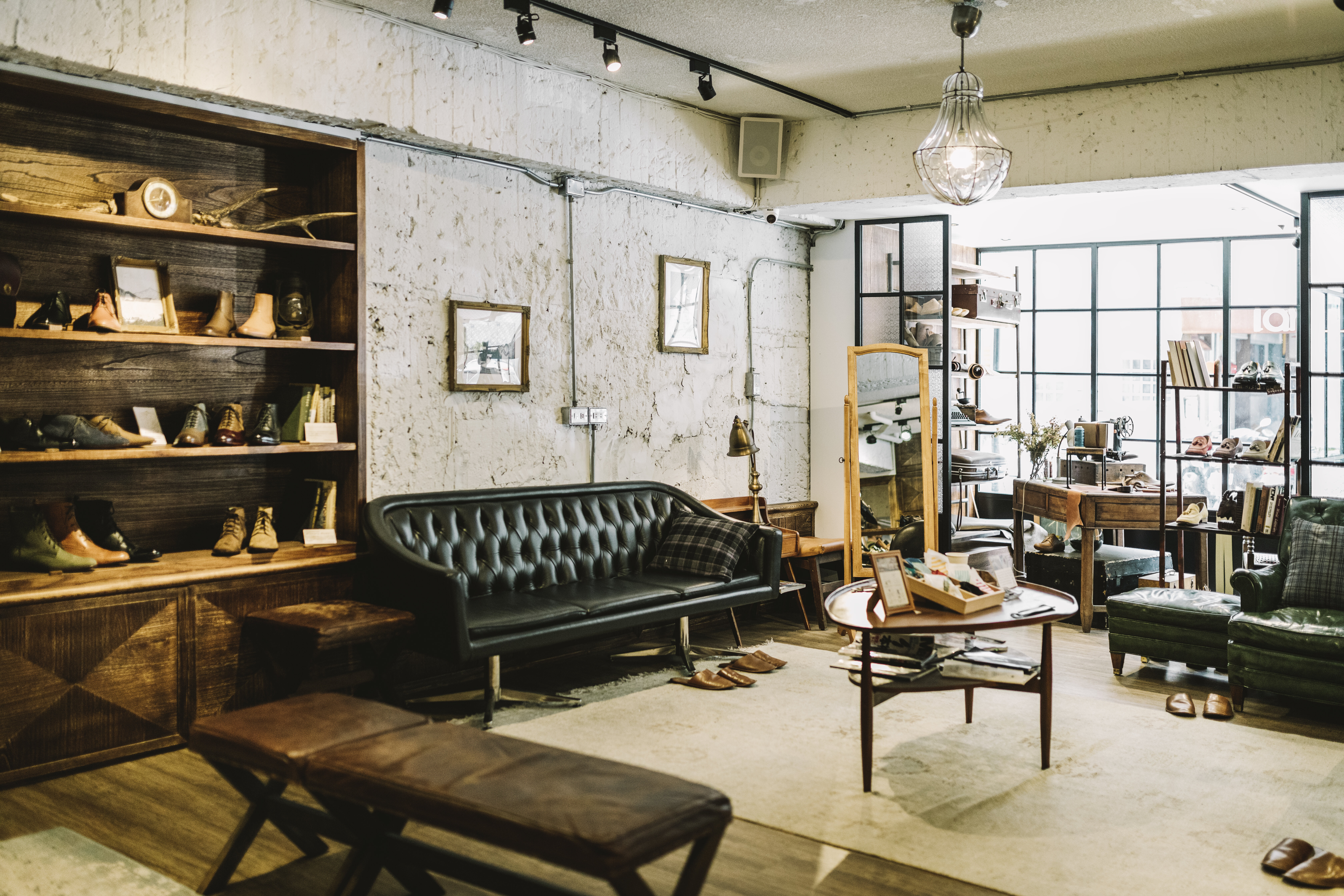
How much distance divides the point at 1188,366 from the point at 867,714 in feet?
13.6

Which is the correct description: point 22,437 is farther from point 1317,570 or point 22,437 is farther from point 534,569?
point 1317,570

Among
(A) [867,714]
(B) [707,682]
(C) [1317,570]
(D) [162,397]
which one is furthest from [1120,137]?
(D) [162,397]

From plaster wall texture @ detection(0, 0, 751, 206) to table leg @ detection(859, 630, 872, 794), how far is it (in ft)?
10.9

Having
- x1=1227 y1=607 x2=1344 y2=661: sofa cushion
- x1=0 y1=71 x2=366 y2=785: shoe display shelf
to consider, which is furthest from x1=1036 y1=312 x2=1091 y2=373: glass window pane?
x1=0 y1=71 x2=366 y2=785: shoe display shelf

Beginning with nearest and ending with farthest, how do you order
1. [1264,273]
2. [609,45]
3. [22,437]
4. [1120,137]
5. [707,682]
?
[22,437] → [609,45] → [707,682] → [1120,137] → [1264,273]

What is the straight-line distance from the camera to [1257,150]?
5828mm

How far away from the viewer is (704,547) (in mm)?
5910

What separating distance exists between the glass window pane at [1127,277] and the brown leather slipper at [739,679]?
7.23 m

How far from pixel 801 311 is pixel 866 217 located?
0.84 m

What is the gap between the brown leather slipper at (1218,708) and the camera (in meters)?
4.84

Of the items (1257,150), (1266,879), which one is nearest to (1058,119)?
(1257,150)

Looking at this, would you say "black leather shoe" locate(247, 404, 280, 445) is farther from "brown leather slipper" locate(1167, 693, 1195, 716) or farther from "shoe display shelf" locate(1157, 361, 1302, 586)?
"shoe display shelf" locate(1157, 361, 1302, 586)

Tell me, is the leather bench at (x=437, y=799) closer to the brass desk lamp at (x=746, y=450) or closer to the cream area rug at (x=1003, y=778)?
the cream area rug at (x=1003, y=778)

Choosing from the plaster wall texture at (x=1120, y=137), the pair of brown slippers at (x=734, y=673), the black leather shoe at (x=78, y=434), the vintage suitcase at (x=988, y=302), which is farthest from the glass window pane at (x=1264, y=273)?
the black leather shoe at (x=78, y=434)
